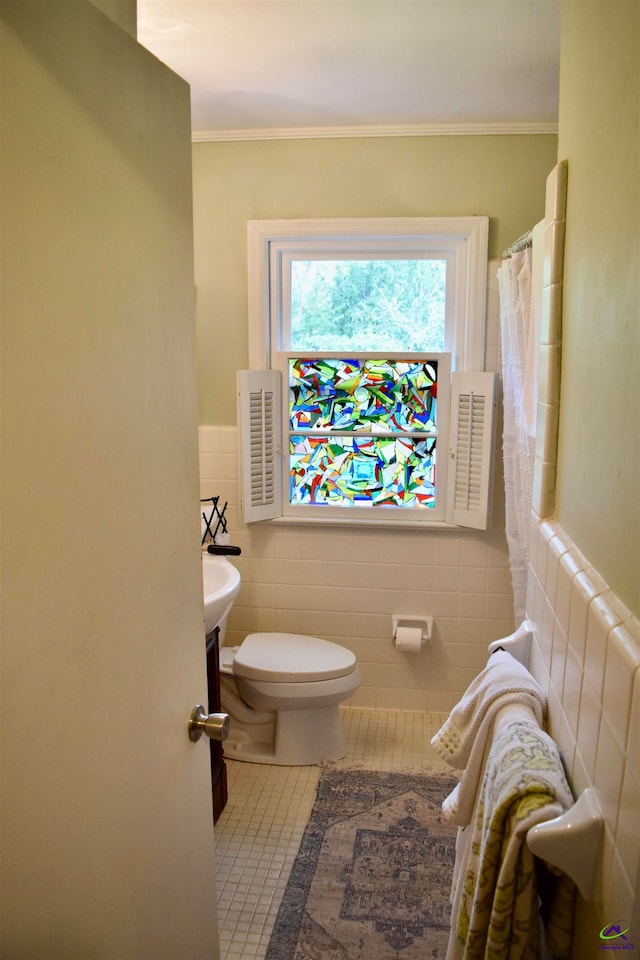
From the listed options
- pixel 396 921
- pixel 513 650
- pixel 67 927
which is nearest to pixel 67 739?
pixel 67 927

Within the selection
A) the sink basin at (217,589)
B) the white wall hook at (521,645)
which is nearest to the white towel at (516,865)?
the white wall hook at (521,645)

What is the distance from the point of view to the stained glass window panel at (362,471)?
10.5ft

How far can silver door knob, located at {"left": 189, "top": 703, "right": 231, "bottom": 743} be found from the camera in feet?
4.27

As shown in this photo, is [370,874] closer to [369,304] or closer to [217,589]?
[217,589]

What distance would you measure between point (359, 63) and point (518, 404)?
1180 mm

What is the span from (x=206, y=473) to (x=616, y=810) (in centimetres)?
251

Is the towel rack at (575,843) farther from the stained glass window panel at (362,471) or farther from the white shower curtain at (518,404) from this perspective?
the stained glass window panel at (362,471)

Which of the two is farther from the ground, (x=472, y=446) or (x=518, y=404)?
(x=518, y=404)

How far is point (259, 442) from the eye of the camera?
123 inches

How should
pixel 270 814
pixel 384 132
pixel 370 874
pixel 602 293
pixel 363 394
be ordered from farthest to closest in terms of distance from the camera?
pixel 363 394 → pixel 384 132 → pixel 270 814 → pixel 370 874 → pixel 602 293

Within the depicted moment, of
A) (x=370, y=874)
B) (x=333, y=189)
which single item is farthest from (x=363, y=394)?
(x=370, y=874)

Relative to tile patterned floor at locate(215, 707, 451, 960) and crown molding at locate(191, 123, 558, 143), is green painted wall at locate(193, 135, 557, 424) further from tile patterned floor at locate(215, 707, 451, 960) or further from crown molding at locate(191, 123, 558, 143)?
tile patterned floor at locate(215, 707, 451, 960)

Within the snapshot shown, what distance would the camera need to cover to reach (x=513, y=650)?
1694 mm

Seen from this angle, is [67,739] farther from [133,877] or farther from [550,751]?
[550,751]
